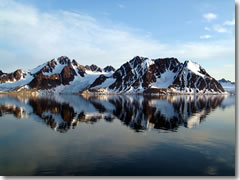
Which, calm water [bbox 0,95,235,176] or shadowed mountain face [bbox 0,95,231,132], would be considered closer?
calm water [bbox 0,95,235,176]

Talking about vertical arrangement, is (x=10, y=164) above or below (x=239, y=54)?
below

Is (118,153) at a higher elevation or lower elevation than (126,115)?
lower

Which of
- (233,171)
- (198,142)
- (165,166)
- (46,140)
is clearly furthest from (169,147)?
(46,140)

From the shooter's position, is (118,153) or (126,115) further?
(126,115)

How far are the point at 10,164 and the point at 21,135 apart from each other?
58.1 feet

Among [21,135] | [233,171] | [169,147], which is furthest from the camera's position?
[21,135]

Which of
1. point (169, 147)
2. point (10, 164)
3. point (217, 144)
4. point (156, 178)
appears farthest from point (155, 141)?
point (10, 164)

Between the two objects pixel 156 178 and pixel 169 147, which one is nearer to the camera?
pixel 156 178

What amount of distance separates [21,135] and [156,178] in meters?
30.2

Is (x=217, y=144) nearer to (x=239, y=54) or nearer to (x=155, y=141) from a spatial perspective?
(x=155, y=141)

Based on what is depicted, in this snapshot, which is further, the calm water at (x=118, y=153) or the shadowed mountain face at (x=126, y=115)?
the shadowed mountain face at (x=126, y=115)

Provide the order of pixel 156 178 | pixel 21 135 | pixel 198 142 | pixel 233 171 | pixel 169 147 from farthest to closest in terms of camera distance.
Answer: pixel 21 135 → pixel 198 142 → pixel 169 147 → pixel 233 171 → pixel 156 178

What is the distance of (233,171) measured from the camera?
21547mm

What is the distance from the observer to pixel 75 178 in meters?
18.7
